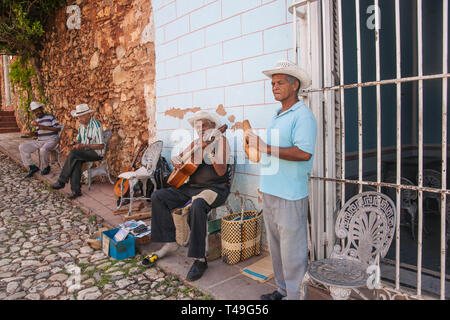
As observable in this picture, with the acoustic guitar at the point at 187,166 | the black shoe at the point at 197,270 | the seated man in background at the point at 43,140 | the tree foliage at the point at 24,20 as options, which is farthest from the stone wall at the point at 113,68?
the black shoe at the point at 197,270

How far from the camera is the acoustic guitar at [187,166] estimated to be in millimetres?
3379

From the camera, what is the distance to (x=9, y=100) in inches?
628

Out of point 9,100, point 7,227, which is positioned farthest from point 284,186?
point 9,100

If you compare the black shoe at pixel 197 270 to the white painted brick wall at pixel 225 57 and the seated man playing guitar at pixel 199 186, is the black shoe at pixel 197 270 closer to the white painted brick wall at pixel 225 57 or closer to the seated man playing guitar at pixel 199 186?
the seated man playing guitar at pixel 199 186

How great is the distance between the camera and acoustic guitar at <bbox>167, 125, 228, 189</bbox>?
3.38m

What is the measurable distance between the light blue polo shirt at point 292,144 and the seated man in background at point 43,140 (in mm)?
6114

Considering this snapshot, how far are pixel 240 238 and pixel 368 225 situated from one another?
1257 mm

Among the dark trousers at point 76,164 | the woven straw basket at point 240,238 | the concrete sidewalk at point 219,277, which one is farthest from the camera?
the dark trousers at point 76,164

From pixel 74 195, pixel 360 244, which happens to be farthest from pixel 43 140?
pixel 360 244

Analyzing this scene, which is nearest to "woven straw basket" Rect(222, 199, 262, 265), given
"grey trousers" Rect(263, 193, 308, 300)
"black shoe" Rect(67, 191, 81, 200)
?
"grey trousers" Rect(263, 193, 308, 300)

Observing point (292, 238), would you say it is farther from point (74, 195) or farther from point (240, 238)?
point (74, 195)

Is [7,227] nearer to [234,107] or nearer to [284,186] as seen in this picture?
[234,107]

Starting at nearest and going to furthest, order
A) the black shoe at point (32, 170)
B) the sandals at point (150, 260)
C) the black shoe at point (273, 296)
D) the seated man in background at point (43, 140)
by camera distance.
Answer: the black shoe at point (273, 296), the sandals at point (150, 260), the seated man in background at point (43, 140), the black shoe at point (32, 170)

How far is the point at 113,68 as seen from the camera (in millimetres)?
6254
